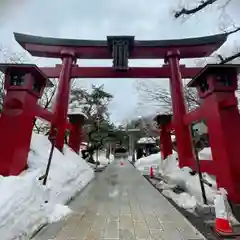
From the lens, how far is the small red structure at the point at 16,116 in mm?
5320

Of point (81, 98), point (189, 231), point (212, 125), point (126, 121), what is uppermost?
point (126, 121)

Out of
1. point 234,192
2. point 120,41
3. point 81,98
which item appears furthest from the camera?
point 81,98

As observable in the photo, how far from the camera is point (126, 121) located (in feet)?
152

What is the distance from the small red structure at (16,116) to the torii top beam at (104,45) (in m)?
5.00

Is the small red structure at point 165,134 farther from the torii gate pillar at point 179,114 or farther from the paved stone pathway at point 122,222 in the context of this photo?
the paved stone pathway at point 122,222

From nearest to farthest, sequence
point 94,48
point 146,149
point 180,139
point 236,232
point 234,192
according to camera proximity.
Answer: point 236,232 < point 234,192 < point 180,139 < point 94,48 < point 146,149

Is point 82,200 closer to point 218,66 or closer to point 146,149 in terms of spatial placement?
point 218,66

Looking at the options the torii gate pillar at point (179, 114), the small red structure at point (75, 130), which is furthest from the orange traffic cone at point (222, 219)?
the small red structure at point (75, 130)

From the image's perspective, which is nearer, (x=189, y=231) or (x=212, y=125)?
(x=189, y=231)

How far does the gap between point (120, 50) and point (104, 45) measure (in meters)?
1.05

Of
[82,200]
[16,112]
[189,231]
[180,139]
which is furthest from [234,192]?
[16,112]

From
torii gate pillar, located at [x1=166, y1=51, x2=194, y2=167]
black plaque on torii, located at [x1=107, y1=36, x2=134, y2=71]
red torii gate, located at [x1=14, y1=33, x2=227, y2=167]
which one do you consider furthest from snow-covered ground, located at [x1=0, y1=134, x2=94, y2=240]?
black plaque on torii, located at [x1=107, y1=36, x2=134, y2=71]

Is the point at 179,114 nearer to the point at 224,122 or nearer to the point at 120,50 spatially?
the point at 120,50

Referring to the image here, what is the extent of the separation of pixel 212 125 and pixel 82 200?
391cm
